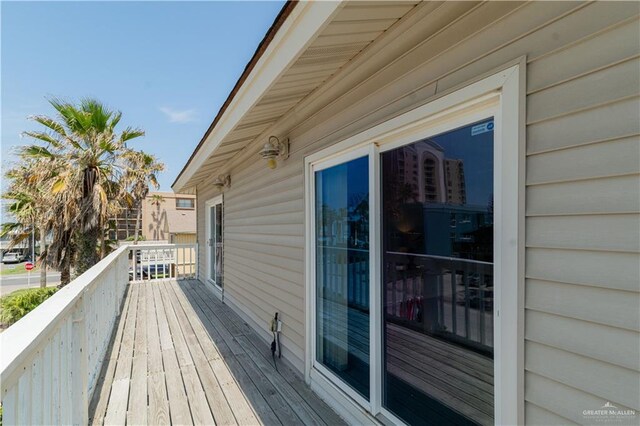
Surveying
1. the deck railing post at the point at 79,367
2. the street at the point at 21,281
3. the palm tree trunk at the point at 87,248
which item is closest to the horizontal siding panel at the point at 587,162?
the deck railing post at the point at 79,367

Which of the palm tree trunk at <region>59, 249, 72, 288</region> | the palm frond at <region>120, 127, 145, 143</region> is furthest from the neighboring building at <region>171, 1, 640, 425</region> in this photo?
the palm tree trunk at <region>59, 249, 72, 288</region>

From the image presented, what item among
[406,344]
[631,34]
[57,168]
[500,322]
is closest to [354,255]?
[406,344]

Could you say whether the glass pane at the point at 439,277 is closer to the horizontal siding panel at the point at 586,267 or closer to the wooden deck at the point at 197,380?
the horizontal siding panel at the point at 586,267

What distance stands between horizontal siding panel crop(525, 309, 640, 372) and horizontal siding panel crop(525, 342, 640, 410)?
0.02m

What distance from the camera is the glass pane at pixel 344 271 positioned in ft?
7.29

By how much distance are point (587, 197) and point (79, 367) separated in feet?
9.94

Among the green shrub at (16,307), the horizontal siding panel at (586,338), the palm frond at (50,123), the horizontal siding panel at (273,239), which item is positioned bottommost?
the green shrub at (16,307)

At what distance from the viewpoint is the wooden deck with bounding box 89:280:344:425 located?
238 centimetres

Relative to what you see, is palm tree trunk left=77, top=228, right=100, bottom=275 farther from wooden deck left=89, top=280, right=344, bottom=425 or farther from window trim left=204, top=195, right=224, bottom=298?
wooden deck left=89, top=280, right=344, bottom=425

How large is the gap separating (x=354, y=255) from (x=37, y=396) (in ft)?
6.16

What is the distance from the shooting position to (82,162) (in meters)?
7.95

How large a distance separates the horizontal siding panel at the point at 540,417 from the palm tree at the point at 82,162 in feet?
30.8

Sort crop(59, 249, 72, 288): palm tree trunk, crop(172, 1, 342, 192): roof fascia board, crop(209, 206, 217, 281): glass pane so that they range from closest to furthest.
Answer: crop(172, 1, 342, 192): roof fascia board → crop(209, 206, 217, 281): glass pane → crop(59, 249, 72, 288): palm tree trunk

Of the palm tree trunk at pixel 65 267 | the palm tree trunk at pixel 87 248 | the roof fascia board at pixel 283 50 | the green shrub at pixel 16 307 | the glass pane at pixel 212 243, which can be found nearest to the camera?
the roof fascia board at pixel 283 50
